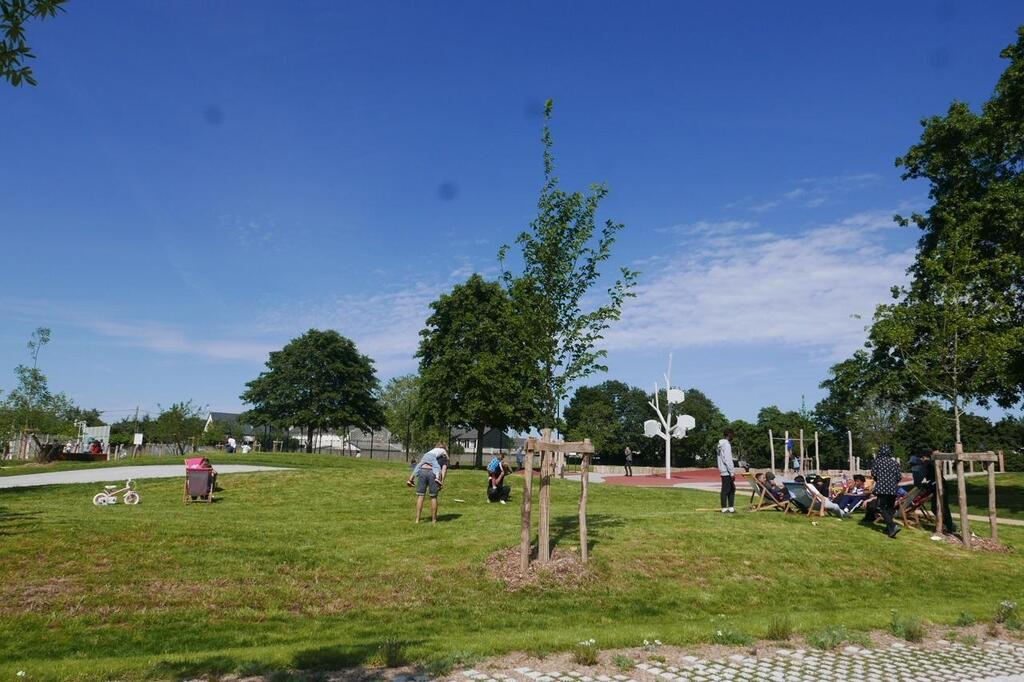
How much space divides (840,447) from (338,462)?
8155 centimetres

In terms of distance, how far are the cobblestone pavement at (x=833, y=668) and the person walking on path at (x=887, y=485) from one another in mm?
7394

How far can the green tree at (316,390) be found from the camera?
2562 inches

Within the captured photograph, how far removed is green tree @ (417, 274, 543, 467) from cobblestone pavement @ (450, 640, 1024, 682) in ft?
101

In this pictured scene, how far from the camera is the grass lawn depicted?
694cm

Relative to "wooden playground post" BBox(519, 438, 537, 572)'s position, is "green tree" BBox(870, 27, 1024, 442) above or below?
above

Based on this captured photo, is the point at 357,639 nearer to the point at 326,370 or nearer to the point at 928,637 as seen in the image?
the point at 928,637

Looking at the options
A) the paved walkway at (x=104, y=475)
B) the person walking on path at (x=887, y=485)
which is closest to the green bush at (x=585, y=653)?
the person walking on path at (x=887, y=485)

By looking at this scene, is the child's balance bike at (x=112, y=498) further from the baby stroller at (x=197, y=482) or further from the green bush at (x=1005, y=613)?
the green bush at (x=1005, y=613)

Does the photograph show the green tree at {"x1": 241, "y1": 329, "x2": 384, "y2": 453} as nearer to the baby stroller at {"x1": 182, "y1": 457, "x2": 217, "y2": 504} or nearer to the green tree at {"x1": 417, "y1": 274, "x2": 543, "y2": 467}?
the green tree at {"x1": 417, "y1": 274, "x2": 543, "y2": 467}

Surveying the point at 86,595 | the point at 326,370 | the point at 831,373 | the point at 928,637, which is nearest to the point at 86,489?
the point at 86,595

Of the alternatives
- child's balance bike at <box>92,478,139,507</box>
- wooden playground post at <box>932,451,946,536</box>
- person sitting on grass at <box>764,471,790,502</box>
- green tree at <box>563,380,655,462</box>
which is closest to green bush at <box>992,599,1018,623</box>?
wooden playground post at <box>932,451,946,536</box>

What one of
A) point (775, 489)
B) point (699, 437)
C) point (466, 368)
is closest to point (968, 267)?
point (775, 489)

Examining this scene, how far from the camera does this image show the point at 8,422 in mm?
40156

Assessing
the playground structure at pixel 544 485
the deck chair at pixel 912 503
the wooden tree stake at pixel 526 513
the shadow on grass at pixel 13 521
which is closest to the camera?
the wooden tree stake at pixel 526 513
